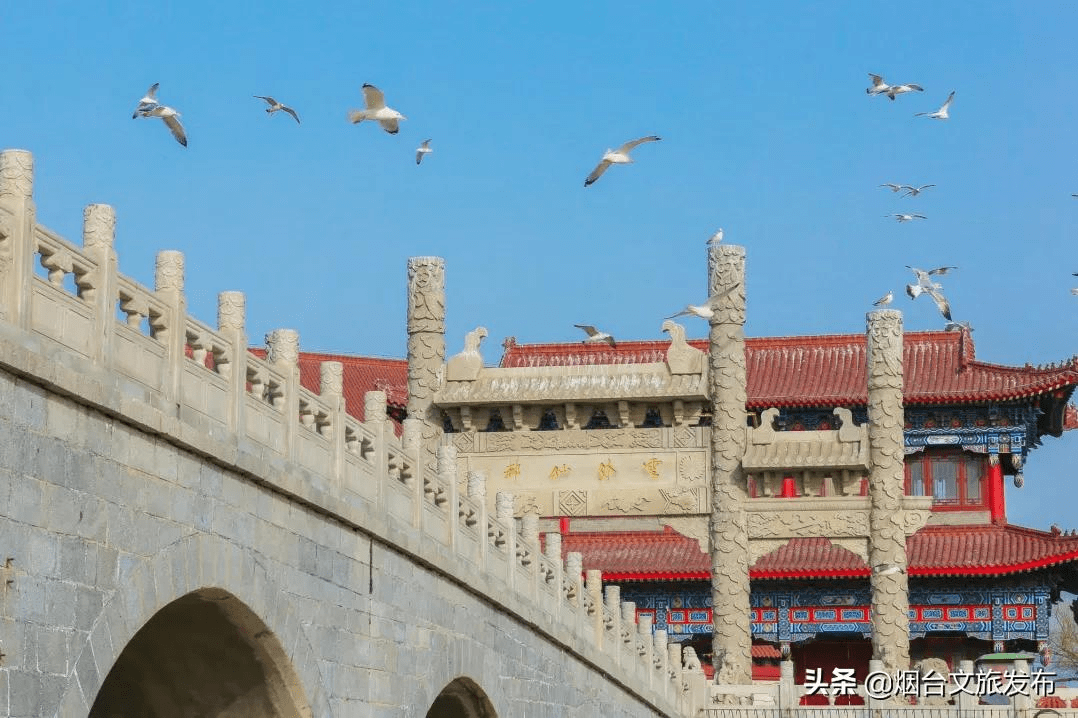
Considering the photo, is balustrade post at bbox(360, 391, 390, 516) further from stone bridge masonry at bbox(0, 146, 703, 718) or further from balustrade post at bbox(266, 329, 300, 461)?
balustrade post at bbox(266, 329, 300, 461)

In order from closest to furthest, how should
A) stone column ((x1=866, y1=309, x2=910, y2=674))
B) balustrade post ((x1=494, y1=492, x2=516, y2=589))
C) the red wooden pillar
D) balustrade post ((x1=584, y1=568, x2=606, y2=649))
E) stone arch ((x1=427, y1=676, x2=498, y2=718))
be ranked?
stone arch ((x1=427, y1=676, x2=498, y2=718)), balustrade post ((x1=494, y1=492, x2=516, y2=589)), balustrade post ((x1=584, y1=568, x2=606, y2=649)), stone column ((x1=866, y1=309, x2=910, y2=674)), the red wooden pillar

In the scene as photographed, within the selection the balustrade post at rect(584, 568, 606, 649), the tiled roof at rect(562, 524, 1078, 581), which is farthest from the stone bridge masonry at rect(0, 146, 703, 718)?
the tiled roof at rect(562, 524, 1078, 581)

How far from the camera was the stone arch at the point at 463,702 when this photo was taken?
67.6 feet

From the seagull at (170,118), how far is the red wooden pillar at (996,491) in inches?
950

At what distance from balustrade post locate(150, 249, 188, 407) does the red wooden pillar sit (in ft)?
91.1

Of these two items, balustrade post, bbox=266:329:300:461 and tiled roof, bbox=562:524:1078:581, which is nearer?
balustrade post, bbox=266:329:300:461

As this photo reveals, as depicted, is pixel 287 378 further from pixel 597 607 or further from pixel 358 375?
pixel 358 375

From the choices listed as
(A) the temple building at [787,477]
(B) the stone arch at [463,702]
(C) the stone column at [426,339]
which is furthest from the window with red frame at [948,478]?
(B) the stone arch at [463,702]

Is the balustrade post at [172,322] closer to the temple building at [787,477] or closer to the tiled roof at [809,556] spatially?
the temple building at [787,477]

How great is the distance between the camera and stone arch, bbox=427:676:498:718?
2059 centimetres

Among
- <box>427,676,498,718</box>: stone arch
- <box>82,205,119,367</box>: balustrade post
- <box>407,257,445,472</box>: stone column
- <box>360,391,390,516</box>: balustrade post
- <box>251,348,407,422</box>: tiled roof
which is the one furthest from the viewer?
<box>251,348,407,422</box>: tiled roof

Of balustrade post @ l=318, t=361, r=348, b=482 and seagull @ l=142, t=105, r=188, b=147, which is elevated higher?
seagull @ l=142, t=105, r=188, b=147

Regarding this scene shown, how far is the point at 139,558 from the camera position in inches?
523

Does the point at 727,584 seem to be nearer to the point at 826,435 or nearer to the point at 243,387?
the point at 826,435
